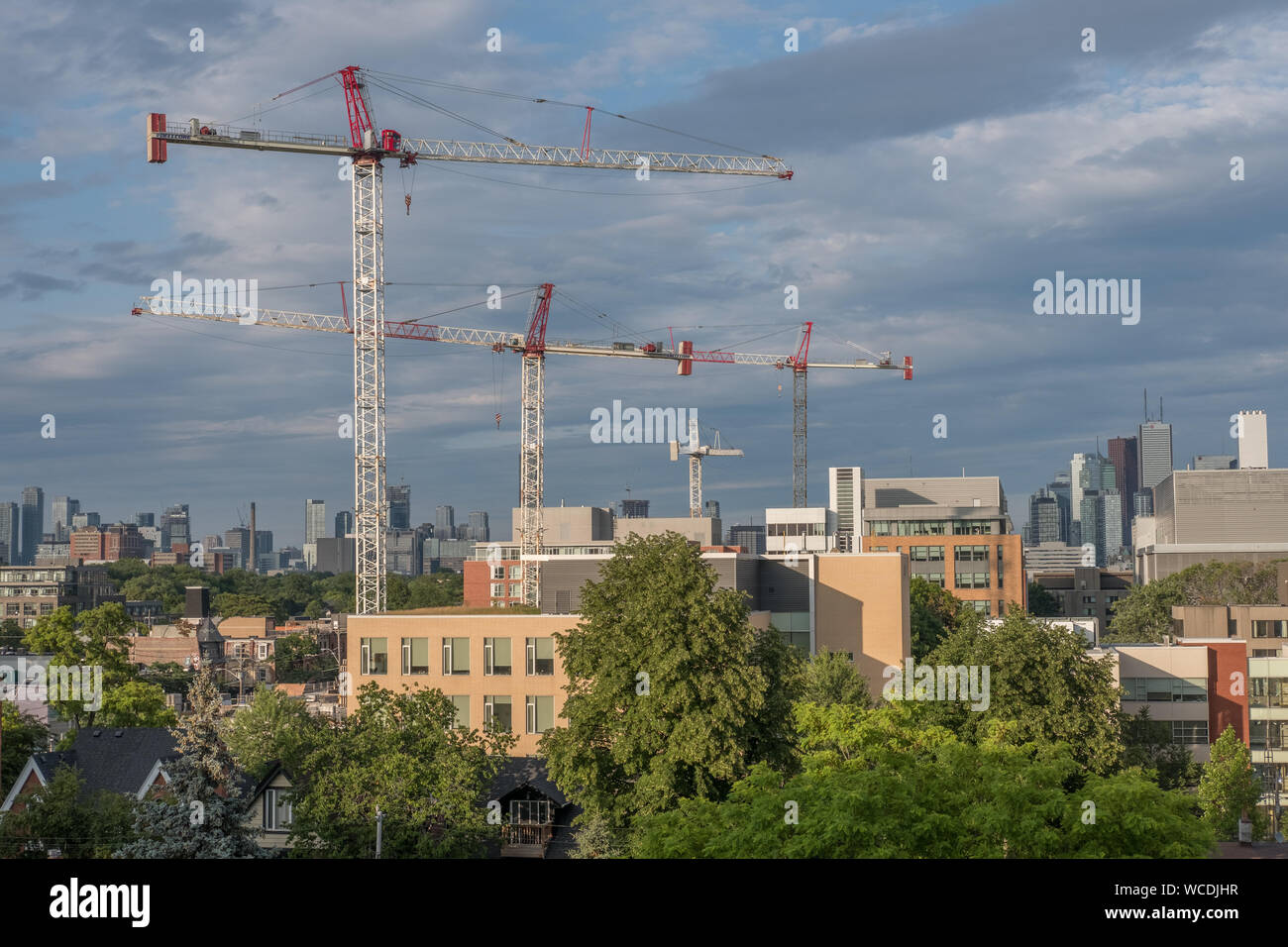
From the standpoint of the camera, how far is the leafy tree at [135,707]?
2431 inches

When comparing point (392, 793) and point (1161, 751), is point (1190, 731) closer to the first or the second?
point (1161, 751)

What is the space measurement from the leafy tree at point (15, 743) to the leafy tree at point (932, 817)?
3130 centimetres

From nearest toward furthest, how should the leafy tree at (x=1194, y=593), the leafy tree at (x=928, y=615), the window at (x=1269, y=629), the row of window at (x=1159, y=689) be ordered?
the row of window at (x=1159, y=689)
the window at (x=1269, y=629)
the leafy tree at (x=928, y=615)
the leafy tree at (x=1194, y=593)

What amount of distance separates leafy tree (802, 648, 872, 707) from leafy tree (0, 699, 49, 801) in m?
34.2

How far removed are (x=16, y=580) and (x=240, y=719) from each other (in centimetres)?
15187

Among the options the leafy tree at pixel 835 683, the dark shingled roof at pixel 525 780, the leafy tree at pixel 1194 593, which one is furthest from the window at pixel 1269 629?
the dark shingled roof at pixel 525 780

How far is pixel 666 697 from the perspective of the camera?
36.6 m

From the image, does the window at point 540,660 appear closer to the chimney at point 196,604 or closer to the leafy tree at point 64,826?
the leafy tree at point 64,826

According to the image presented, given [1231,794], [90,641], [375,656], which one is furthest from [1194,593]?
[90,641]

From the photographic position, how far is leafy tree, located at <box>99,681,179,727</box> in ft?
203

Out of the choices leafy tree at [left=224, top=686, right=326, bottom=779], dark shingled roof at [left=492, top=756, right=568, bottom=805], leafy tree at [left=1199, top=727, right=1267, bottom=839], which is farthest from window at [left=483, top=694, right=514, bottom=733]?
leafy tree at [left=1199, top=727, right=1267, bottom=839]

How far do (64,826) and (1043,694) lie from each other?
35749 mm
